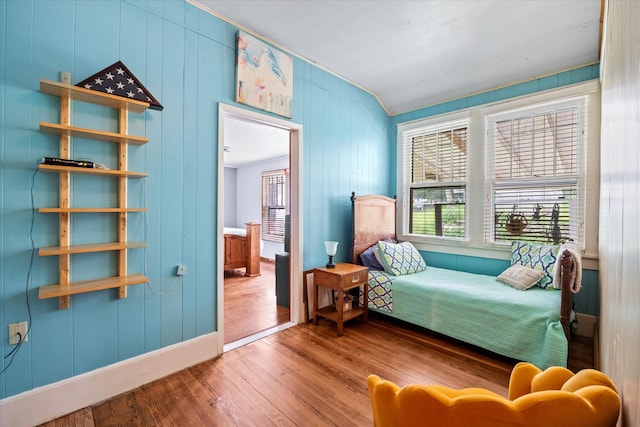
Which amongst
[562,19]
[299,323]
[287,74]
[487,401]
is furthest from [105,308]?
[562,19]

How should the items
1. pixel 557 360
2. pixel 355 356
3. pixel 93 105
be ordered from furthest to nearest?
1. pixel 355 356
2. pixel 557 360
3. pixel 93 105

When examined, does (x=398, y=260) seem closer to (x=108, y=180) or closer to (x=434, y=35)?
(x=434, y=35)

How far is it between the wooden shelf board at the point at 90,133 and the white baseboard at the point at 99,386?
151 centimetres

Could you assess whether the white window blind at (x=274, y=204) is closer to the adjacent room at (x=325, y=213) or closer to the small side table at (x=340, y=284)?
the adjacent room at (x=325, y=213)

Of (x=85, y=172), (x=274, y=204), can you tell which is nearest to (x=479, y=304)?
(x=85, y=172)

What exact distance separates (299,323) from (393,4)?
3.08 metres

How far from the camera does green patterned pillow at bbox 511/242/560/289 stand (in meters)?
2.66

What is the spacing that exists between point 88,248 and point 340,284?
2.03m

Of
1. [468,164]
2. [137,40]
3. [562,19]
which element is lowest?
[468,164]

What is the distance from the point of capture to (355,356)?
242 centimetres

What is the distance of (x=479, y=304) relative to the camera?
8.08 feet

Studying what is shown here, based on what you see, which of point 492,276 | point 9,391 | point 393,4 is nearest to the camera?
point 9,391

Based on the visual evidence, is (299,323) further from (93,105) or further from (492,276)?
(93,105)

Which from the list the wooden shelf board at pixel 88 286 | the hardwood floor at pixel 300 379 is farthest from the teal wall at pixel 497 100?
the wooden shelf board at pixel 88 286
